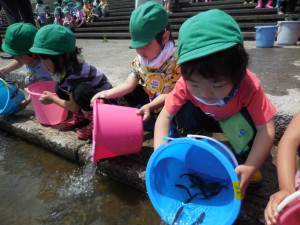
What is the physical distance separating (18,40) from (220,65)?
2.28 m

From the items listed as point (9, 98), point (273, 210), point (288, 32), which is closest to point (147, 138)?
point (273, 210)

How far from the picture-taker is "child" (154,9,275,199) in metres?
1.20

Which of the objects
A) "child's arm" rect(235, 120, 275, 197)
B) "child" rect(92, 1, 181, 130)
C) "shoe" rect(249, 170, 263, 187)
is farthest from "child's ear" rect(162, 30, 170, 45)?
"shoe" rect(249, 170, 263, 187)

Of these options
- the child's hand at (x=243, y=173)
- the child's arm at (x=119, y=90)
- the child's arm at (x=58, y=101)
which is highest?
the child's arm at (x=119, y=90)

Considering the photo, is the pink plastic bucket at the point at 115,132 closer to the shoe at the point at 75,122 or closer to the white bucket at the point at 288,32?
the shoe at the point at 75,122

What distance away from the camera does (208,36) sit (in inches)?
46.7

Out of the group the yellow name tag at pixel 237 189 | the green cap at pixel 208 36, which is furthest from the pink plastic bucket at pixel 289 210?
the green cap at pixel 208 36

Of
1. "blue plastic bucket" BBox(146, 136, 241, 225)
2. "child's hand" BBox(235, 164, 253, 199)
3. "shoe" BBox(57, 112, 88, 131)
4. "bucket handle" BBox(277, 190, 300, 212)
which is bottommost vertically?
"shoe" BBox(57, 112, 88, 131)

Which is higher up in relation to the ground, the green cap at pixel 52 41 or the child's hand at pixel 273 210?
the green cap at pixel 52 41

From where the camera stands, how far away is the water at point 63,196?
1673 millimetres

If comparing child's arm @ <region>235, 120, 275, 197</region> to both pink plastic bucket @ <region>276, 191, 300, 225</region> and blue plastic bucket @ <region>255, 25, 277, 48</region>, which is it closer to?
pink plastic bucket @ <region>276, 191, 300, 225</region>

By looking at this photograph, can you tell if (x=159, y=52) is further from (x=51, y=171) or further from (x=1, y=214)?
(x=1, y=214)

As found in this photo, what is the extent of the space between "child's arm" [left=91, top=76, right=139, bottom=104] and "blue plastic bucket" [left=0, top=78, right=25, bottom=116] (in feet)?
3.84

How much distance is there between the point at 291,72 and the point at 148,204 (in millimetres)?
2172
